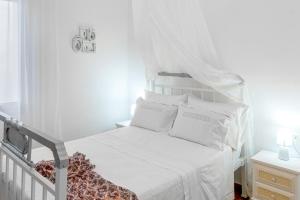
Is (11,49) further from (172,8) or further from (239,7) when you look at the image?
(239,7)

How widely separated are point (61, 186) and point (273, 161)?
1931mm

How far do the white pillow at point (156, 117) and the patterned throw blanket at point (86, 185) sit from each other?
1252 mm

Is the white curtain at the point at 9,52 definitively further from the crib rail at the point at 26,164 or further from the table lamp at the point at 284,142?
the table lamp at the point at 284,142

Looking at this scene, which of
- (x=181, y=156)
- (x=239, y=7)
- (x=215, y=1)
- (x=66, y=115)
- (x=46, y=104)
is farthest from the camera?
(x=66, y=115)

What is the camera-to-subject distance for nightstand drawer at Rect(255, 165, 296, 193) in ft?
7.22

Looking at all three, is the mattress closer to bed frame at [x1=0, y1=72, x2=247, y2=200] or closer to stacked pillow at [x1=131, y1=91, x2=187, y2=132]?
stacked pillow at [x1=131, y1=91, x2=187, y2=132]

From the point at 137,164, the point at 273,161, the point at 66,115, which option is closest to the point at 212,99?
the point at 273,161

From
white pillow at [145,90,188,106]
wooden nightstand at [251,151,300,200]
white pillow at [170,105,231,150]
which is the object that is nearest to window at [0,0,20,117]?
white pillow at [145,90,188,106]

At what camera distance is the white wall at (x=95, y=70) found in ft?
11.0

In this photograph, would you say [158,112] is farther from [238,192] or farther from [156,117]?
[238,192]

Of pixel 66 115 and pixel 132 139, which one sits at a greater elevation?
pixel 66 115

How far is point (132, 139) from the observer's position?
108 inches

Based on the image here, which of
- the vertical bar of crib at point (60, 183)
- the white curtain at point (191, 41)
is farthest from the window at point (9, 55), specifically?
the vertical bar of crib at point (60, 183)

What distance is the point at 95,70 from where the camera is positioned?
3688 mm
